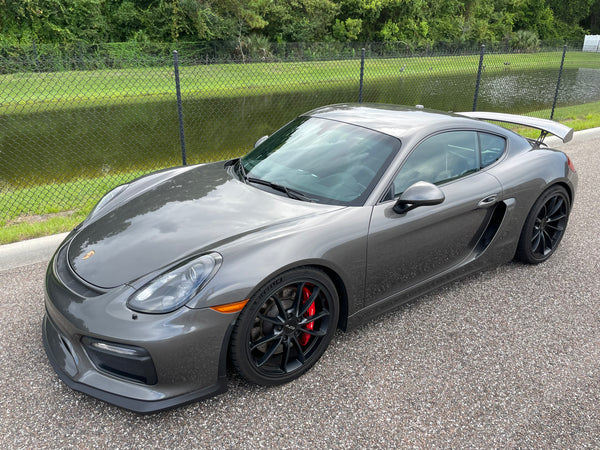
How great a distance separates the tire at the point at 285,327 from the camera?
2.44m

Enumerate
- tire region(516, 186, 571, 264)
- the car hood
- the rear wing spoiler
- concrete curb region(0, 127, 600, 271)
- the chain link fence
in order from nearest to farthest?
the car hood
tire region(516, 186, 571, 264)
concrete curb region(0, 127, 600, 271)
the rear wing spoiler
the chain link fence

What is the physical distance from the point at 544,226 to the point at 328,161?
220 cm

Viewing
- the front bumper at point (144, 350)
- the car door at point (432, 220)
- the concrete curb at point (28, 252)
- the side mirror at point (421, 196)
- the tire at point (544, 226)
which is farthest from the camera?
the concrete curb at point (28, 252)

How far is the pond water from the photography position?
393 inches

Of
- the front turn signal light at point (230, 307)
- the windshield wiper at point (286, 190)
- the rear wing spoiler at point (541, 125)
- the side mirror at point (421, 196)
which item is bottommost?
the front turn signal light at point (230, 307)

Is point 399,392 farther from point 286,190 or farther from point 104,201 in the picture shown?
point 104,201

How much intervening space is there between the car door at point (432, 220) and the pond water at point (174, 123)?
21.4 feet

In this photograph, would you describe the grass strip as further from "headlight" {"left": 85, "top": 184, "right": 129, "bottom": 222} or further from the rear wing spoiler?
the rear wing spoiler

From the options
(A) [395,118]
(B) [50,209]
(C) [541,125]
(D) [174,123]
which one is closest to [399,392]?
(A) [395,118]

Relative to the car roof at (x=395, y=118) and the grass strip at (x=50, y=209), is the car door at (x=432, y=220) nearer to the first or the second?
the car roof at (x=395, y=118)

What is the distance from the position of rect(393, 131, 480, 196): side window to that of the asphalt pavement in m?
0.98

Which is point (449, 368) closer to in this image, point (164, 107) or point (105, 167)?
point (105, 167)

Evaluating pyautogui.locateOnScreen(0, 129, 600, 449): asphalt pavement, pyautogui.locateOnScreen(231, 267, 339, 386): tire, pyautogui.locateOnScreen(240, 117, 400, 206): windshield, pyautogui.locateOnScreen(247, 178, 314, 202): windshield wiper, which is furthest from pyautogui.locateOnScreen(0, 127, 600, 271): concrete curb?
pyautogui.locateOnScreen(231, 267, 339, 386): tire

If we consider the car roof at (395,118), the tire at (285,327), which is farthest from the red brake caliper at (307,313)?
the car roof at (395,118)
